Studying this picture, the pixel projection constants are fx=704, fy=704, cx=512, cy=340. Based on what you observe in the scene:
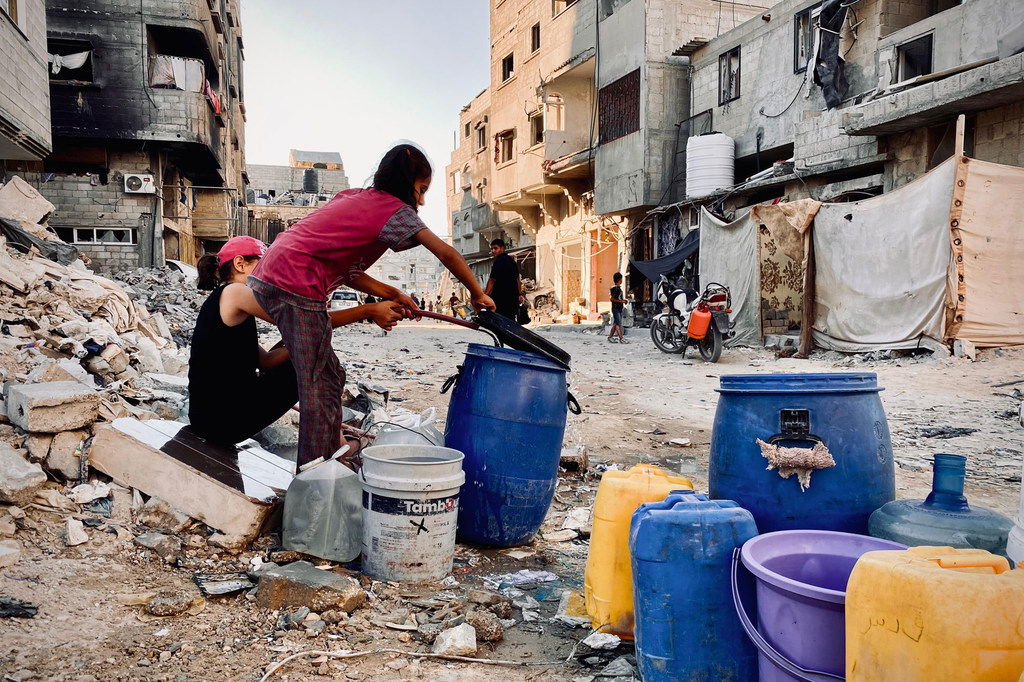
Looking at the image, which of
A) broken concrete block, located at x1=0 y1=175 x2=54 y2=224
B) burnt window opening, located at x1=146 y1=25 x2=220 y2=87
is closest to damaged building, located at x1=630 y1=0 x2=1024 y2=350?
broken concrete block, located at x1=0 y1=175 x2=54 y2=224

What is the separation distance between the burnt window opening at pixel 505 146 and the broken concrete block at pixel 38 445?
25957mm

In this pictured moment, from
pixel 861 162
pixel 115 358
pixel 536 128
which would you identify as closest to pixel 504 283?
pixel 115 358

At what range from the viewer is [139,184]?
762 inches

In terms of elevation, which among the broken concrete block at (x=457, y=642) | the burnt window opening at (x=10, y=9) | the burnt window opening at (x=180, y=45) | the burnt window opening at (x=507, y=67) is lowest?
the broken concrete block at (x=457, y=642)

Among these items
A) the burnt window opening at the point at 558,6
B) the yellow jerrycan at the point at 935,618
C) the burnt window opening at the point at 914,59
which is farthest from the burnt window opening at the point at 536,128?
the yellow jerrycan at the point at 935,618

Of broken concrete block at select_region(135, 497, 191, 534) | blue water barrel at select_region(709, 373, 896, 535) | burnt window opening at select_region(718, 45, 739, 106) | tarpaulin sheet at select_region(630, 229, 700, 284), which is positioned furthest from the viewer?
burnt window opening at select_region(718, 45, 739, 106)

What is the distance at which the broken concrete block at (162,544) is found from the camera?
111 inches

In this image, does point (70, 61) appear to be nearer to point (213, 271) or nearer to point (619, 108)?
point (619, 108)

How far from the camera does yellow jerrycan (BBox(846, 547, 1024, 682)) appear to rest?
1285 mm

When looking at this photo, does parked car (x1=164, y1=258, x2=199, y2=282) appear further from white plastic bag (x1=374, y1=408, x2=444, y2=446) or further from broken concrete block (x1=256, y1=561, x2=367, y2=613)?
broken concrete block (x1=256, y1=561, x2=367, y2=613)

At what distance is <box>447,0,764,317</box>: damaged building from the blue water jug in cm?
1704

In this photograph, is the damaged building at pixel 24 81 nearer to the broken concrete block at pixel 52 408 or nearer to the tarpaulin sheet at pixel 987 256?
the broken concrete block at pixel 52 408

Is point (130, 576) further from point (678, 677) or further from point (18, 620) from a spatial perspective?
point (678, 677)

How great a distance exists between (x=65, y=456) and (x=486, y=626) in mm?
2103
